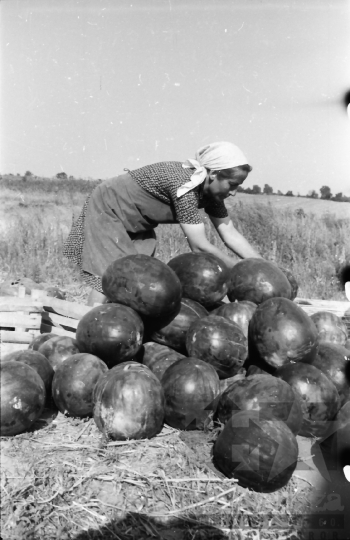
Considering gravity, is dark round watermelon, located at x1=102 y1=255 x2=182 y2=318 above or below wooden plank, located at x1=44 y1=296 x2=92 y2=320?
above

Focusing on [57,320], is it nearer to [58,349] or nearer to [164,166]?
[58,349]

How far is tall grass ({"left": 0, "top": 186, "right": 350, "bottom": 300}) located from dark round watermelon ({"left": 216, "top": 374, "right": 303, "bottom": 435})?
529 centimetres

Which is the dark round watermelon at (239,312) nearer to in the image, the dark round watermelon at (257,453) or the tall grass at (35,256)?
the dark round watermelon at (257,453)

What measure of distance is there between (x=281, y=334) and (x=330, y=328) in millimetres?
1163

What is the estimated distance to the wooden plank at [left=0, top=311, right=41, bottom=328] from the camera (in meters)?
5.00

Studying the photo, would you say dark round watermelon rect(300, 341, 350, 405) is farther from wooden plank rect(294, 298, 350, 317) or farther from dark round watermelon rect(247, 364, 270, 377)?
wooden plank rect(294, 298, 350, 317)

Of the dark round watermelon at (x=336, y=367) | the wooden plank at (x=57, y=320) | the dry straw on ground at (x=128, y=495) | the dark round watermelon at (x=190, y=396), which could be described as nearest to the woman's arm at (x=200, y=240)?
the dark round watermelon at (x=336, y=367)

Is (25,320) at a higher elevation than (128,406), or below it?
below

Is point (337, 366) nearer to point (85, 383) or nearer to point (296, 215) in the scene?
point (85, 383)

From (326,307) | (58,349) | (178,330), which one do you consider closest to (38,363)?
(58,349)

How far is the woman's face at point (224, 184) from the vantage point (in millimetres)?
4820

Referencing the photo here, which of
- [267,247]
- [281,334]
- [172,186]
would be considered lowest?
[267,247]

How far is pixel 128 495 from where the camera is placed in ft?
9.25

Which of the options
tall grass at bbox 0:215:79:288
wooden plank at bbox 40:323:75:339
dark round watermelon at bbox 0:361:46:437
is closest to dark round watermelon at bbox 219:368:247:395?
dark round watermelon at bbox 0:361:46:437
